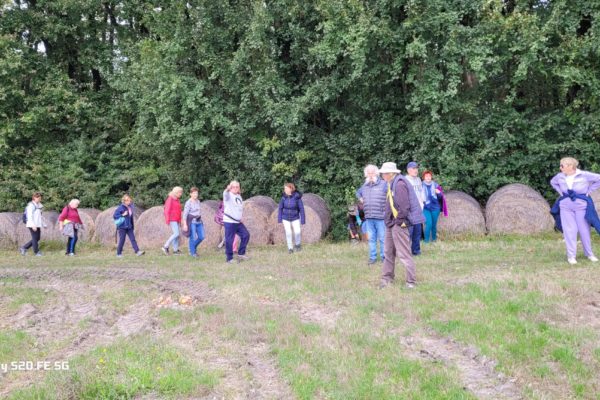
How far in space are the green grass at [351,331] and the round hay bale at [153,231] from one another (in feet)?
17.5

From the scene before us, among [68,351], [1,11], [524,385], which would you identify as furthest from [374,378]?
[1,11]

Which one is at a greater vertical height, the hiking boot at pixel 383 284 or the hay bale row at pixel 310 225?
the hay bale row at pixel 310 225

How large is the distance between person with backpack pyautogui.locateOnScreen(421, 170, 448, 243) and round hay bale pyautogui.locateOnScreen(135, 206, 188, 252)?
284 inches

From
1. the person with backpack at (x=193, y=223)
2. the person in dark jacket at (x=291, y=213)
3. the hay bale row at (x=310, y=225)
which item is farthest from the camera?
the hay bale row at (x=310, y=225)

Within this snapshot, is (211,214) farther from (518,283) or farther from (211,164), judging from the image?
(518,283)

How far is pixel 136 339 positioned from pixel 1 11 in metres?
19.4

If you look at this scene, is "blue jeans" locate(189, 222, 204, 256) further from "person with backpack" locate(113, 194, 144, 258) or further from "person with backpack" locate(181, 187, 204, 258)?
"person with backpack" locate(113, 194, 144, 258)

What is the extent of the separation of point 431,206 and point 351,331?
7.48 meters

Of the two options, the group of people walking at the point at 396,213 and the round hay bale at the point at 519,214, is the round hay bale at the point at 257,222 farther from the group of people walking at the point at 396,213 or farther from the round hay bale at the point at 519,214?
the round hay bale at the point at 519,214

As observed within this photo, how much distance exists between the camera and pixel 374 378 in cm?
470

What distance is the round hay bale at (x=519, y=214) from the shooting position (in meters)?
13.2

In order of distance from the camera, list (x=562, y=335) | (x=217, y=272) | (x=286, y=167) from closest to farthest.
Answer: (x=562, y=335), (x=217, y=272), (x=286, y=167)

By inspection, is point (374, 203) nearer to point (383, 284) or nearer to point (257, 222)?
point (383, 284)

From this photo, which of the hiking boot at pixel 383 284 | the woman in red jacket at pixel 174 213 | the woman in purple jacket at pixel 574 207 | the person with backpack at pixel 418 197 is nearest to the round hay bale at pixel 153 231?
the woman in red jacket at pixel 174 213
